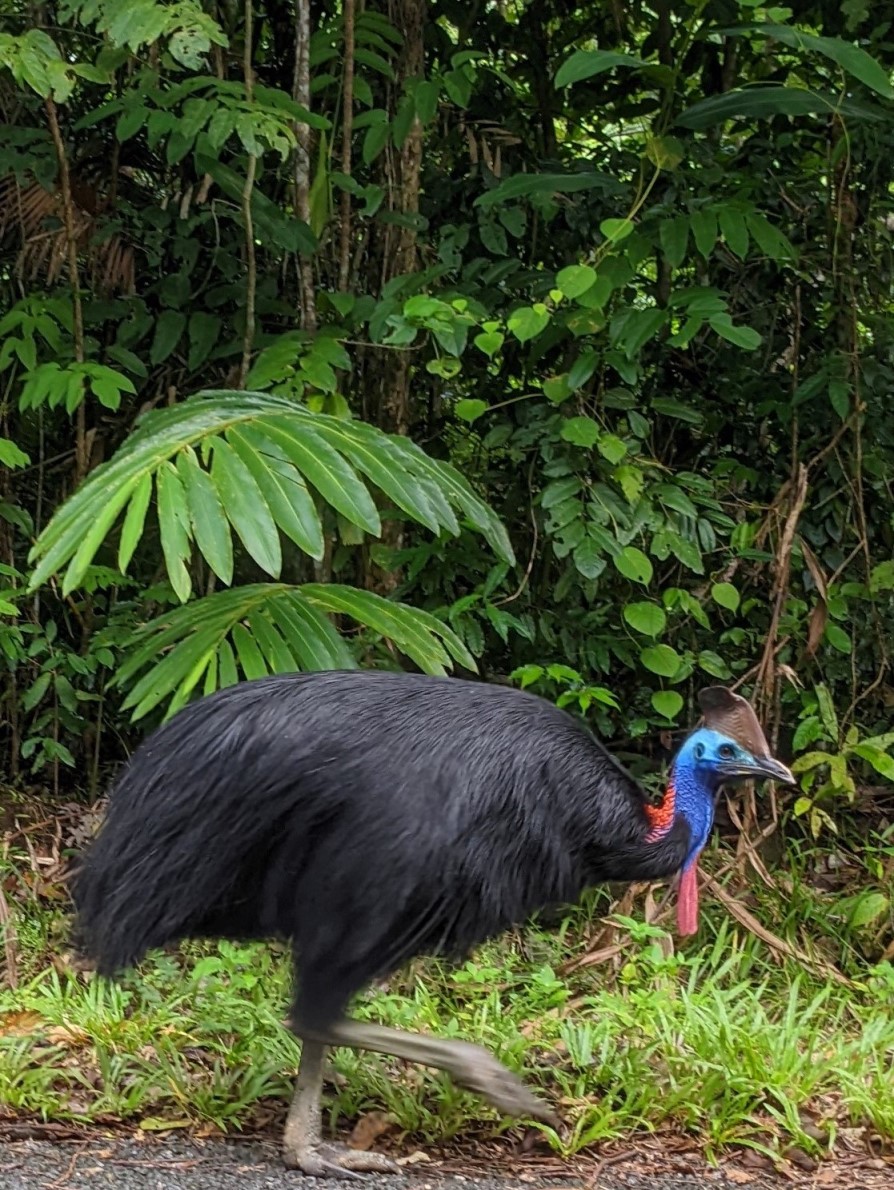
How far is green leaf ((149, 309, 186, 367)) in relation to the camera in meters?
4.40

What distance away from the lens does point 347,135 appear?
432cm

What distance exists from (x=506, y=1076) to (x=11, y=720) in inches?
104

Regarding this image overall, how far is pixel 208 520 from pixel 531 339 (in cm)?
166

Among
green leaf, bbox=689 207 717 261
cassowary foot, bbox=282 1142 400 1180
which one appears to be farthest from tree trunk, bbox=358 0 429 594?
cassowary foot, bbox=282 1142 400 1180

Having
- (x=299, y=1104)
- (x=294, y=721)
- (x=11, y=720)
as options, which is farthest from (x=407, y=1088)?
(x=11, y=720)

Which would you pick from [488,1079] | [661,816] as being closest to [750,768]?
[661,816]

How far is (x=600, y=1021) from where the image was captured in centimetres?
335

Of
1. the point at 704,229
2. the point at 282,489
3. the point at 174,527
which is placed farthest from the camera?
the point at 704,229

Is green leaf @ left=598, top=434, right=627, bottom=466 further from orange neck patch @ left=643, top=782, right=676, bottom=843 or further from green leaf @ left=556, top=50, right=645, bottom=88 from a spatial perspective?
orange neck patch @ left=643, top=782, right=676, bottom=843

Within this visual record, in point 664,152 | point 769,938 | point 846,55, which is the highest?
point 846,55

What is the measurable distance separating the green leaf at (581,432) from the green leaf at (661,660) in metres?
0.67

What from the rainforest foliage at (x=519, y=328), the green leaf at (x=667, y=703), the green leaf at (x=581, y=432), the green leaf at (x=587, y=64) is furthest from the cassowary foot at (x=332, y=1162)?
the green leaf at (x=587, y=64)

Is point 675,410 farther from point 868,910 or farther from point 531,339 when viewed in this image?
point 868,910

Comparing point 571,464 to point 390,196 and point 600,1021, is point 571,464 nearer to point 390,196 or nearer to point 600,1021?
point 390,196
